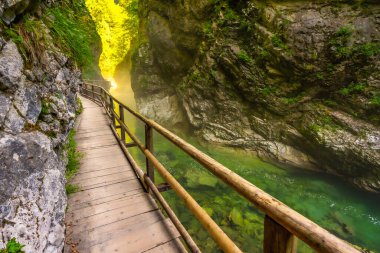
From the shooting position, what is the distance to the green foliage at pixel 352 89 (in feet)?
34.2

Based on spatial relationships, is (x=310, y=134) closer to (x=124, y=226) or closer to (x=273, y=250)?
(x=124, y=226)

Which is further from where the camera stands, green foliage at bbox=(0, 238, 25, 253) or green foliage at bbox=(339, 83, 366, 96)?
green foliage at bbox=(339, 83, 366, 96)

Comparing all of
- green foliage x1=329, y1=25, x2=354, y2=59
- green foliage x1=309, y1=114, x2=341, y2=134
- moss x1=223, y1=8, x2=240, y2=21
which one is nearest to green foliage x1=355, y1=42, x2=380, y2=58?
green foliage x1=329, y1=25, x2=354, y2=59

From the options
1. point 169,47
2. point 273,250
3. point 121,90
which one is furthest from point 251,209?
point 121,90

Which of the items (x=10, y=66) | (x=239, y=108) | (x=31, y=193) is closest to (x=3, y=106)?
(x=10, y=66)

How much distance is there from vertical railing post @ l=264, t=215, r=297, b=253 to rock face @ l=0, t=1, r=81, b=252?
188 cm

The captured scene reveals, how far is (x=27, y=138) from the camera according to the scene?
237 centimetres

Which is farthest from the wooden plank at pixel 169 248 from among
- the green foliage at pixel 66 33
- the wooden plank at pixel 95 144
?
the wooden plank at pixel 95 144

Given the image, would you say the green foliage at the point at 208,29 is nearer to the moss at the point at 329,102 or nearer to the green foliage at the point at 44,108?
the moss at the point at 329,102

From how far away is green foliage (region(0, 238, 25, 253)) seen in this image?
70.4 inches

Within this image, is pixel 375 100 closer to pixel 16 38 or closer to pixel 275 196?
pixel 275 196

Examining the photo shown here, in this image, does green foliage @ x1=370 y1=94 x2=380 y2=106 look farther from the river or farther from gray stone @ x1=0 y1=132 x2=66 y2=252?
gray stone @ x1=0 y1=132 x2=66 y2=252

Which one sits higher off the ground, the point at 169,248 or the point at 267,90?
the point at 267,90

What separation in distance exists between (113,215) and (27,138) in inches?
66.8
